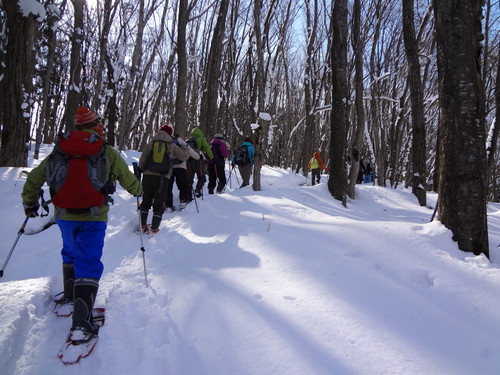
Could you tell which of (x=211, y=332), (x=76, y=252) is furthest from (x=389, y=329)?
(x=76, y=252)

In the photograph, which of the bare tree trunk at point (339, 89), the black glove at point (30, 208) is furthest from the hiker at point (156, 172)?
the bare tree trunk at point (339, 89)

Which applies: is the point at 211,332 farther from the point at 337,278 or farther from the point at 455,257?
the point at 455,257

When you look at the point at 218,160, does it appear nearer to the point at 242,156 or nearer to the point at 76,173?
the point at 242,156

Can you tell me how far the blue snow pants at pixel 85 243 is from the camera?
2725 mm

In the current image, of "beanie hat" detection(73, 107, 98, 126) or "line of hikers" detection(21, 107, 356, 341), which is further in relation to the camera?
"beanie hat" detection(73, 107, 98, 126)

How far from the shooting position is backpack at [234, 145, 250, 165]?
935 cm

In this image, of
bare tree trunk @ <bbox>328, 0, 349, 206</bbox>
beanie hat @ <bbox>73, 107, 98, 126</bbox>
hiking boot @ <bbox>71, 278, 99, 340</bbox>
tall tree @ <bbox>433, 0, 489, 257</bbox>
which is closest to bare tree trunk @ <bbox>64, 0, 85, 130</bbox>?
bare tree trunk @ <bbox>328, 0, 349, 206</bbox>

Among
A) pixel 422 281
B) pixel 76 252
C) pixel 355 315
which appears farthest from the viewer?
pixel 422 281

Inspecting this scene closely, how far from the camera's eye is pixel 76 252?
108 inches

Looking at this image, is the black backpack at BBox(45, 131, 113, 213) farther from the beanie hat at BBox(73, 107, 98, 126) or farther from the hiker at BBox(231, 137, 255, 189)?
the hiker at BBox(231, 137, 255, 189)

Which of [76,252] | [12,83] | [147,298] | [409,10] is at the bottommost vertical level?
[147,298]

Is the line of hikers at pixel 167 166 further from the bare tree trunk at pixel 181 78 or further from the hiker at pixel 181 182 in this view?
the bare tree trunk at pixel 181 78

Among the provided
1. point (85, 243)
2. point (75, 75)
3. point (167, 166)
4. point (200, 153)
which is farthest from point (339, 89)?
point (75, 75)

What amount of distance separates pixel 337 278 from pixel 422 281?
29.1 inches
